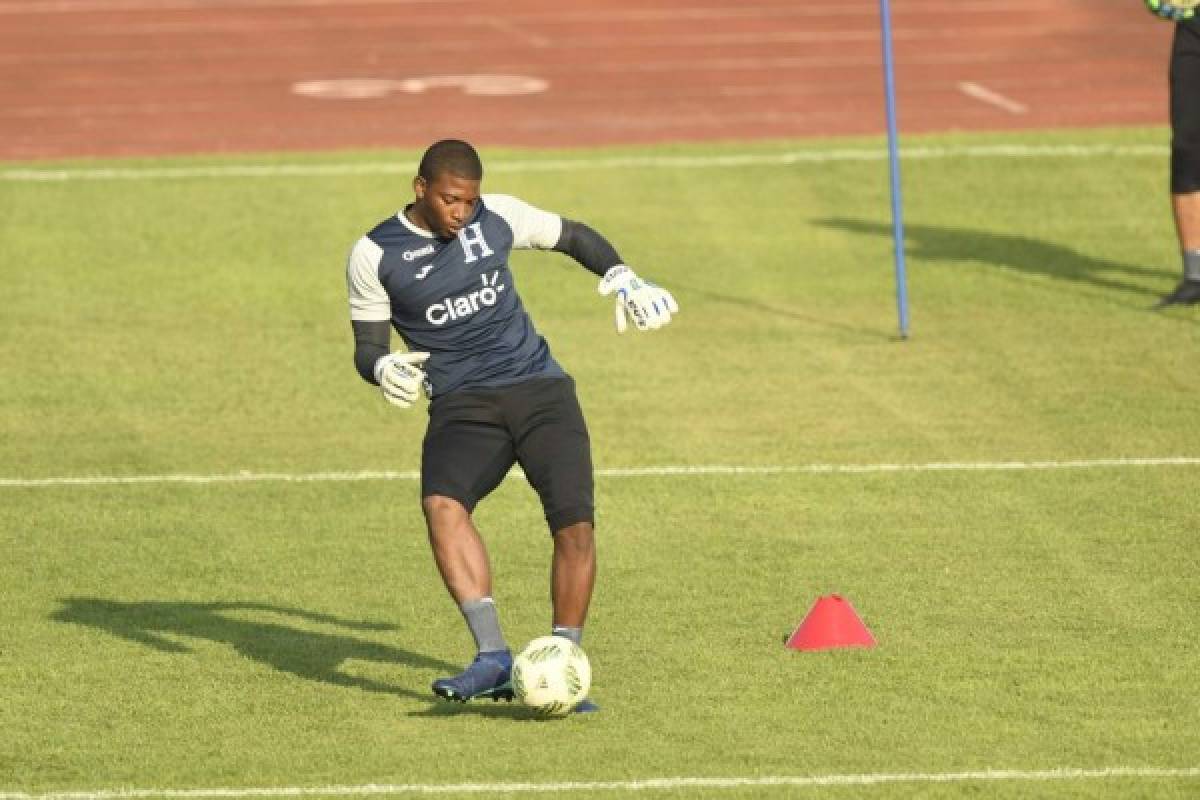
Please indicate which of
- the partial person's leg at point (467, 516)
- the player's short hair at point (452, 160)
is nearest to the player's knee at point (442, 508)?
the partial person's leg at point (467, 516)

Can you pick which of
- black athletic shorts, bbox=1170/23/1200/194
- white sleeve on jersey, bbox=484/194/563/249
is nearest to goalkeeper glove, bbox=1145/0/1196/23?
black athletic shorts, bbox=1170/23/1200/194

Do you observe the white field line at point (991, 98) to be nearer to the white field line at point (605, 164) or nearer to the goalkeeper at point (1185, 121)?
the white field line at point (605, 164)

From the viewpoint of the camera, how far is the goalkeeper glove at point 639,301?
1131 cm

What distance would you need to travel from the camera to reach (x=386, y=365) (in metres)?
11.0

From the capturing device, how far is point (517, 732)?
10.8 m

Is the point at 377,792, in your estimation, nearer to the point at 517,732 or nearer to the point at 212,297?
the point at 517,732

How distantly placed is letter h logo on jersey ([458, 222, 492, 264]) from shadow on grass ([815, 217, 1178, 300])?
10312mm

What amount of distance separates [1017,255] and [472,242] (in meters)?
11.3

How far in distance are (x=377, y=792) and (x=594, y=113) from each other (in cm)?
1844

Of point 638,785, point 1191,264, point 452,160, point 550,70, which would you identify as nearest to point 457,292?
point 452,160

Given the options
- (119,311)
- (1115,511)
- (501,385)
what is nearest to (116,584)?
(501,385)

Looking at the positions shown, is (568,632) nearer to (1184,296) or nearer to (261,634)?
(261,634)

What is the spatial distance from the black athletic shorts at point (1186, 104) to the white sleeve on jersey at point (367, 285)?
9.07 meters

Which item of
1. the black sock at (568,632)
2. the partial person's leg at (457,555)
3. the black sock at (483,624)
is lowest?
the black sock at (568,632)
